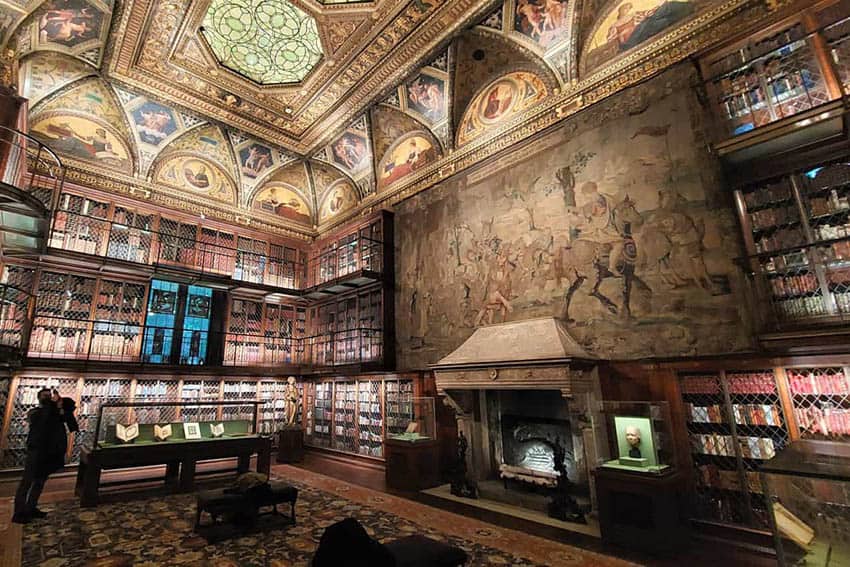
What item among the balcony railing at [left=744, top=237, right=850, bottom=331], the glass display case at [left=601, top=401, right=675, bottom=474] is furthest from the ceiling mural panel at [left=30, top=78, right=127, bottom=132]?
the balcony railing at [left=744, top=237, right=850, bottom=331]

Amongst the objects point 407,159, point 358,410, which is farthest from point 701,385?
point 407,159

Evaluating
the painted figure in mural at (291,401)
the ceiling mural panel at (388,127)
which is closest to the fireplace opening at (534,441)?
the painted figure in mural at (291,401)

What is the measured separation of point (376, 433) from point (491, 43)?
28.4 ft

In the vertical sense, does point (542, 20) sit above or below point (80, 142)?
above

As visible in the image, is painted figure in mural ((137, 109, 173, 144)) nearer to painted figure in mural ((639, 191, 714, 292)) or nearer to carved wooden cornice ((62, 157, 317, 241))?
carved wooden cornice ((62, 157, 317, 241))

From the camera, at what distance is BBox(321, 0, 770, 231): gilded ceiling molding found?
556 centimetres

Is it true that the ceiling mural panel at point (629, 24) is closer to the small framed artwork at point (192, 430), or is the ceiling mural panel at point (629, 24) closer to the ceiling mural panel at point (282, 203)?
the small framed artwork at point (192, 430)

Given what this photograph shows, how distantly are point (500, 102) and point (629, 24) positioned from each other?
259 cm

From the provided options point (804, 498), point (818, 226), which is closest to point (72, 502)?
point (804, 498)

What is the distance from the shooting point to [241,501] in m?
4.49

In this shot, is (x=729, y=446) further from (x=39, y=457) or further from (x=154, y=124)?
(x=154, y=124)

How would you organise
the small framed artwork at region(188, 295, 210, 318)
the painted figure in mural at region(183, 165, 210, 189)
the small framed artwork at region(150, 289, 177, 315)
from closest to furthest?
the small framed artwork at region(150, 289, 177, 315) → the small framed artwork at region(188, 295, 210, 318) → the painted figure in mural at region(183, 165, 210, 189)

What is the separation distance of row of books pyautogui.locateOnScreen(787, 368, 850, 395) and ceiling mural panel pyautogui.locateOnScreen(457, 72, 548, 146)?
5854mm

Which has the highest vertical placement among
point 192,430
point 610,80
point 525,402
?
point 610,80
